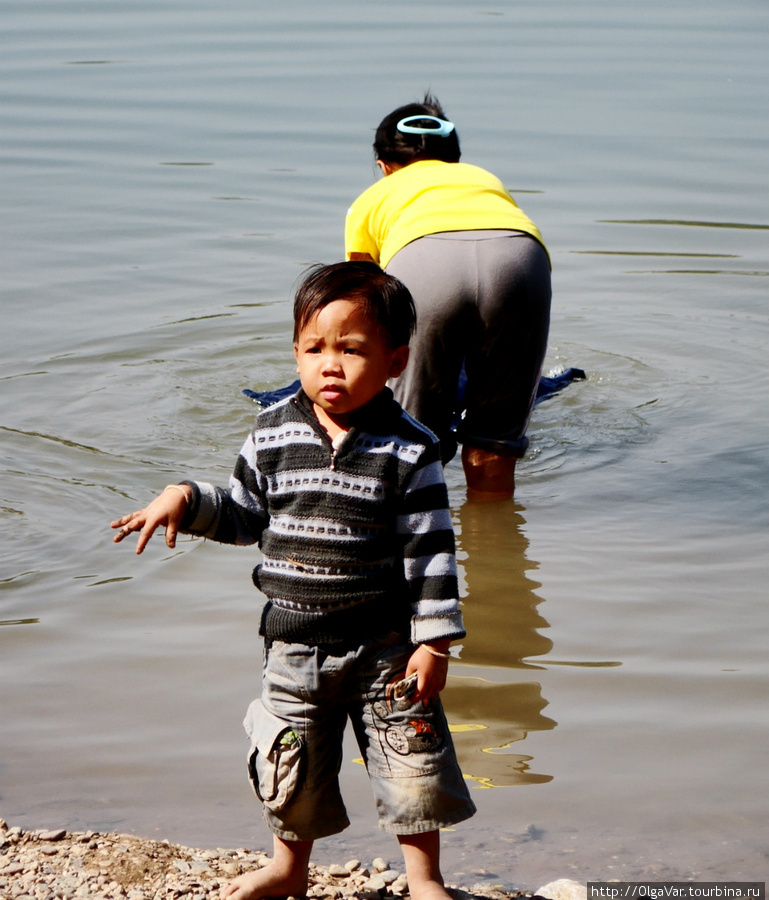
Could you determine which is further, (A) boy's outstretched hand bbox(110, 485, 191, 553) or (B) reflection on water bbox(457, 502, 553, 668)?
A: (B) reflection on water bbox(457, 502, 553, 668)

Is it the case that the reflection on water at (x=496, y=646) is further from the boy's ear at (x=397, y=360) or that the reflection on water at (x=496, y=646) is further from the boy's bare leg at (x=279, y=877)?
the boy's ear at (x=397, y=360)

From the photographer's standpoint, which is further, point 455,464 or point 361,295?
point 455,464

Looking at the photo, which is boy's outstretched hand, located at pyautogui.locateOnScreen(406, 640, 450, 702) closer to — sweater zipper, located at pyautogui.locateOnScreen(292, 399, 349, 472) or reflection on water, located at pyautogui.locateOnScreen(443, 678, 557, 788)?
sweater zipper, located at pyautogui.locateOnScreen(292, 399, 349, 472)

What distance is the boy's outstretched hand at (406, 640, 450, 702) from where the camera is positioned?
2.63 m

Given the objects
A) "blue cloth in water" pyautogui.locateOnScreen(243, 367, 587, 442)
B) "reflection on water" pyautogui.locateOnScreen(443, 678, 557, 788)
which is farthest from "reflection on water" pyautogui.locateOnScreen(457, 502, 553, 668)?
"blue cloth in water" pyautogui.locateOnScreen(243, 367, 587, 442)

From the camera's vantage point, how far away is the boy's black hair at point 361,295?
8.78 feet

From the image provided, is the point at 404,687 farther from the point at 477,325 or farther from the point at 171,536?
the point at 477,325

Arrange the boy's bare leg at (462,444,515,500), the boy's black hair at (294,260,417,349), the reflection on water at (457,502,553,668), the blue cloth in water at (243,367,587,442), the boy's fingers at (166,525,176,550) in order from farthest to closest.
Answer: the blue cloth in water at (243,367,587,442) < the boy's bare leg at (462,444,515,500) < the reflection on water at (457,502,553,668) < the boy's black hair at (294,260,417,349) < the boy's fingers at (166,525,176,550)

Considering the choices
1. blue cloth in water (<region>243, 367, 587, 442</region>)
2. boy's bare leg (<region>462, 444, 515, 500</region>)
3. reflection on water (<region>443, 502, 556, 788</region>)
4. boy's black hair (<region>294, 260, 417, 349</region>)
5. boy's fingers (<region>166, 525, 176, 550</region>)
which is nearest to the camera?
boy's fingers (<region>166, 525, 176, 550</region>)

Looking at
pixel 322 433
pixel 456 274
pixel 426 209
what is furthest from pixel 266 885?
pixel 426 209

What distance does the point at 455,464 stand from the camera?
580 cm

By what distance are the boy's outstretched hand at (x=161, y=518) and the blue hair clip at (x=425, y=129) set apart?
253cm

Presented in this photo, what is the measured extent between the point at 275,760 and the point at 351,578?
417mm

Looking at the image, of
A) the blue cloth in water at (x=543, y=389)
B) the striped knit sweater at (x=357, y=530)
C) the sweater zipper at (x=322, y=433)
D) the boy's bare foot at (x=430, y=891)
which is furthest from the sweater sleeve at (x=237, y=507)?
the blue cloth in water at (x=543, y=389)
